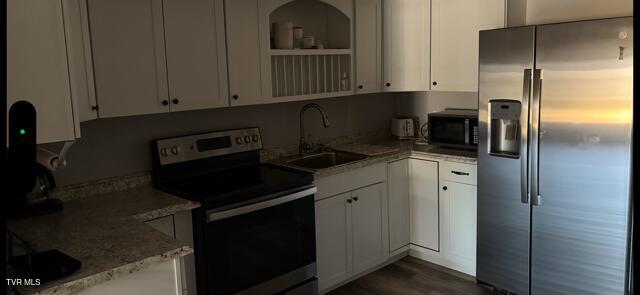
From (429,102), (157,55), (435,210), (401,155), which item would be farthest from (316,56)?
(435,210)

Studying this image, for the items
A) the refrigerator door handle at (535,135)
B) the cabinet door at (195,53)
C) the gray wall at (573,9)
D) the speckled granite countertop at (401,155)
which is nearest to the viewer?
the cabinet door at (195,53)

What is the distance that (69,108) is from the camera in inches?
71.7

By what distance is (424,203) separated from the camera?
3727mm

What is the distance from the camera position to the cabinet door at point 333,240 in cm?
322

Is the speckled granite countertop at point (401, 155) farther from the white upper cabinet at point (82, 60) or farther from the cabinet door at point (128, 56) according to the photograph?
the white upper cabinet at point (82, 60)

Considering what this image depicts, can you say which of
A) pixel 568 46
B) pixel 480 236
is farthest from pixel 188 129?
pixel 568 46

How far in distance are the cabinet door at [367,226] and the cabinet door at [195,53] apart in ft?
3.71

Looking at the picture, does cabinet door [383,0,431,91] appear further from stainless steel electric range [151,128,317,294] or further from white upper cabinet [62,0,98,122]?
white upper cabinet [62,0,98,122]

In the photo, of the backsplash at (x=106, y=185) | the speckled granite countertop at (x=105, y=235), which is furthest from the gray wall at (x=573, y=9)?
the speckled granite countertop at (x=105, y=235)

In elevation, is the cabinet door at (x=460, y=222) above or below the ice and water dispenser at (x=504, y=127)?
below

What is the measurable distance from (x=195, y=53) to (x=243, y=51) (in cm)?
32

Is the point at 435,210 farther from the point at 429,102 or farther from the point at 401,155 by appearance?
the point at 429,102

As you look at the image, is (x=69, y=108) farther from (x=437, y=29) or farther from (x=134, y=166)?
(x=437, y=29)

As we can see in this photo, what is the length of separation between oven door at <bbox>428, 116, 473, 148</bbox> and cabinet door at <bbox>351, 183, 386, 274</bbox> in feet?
1.86
